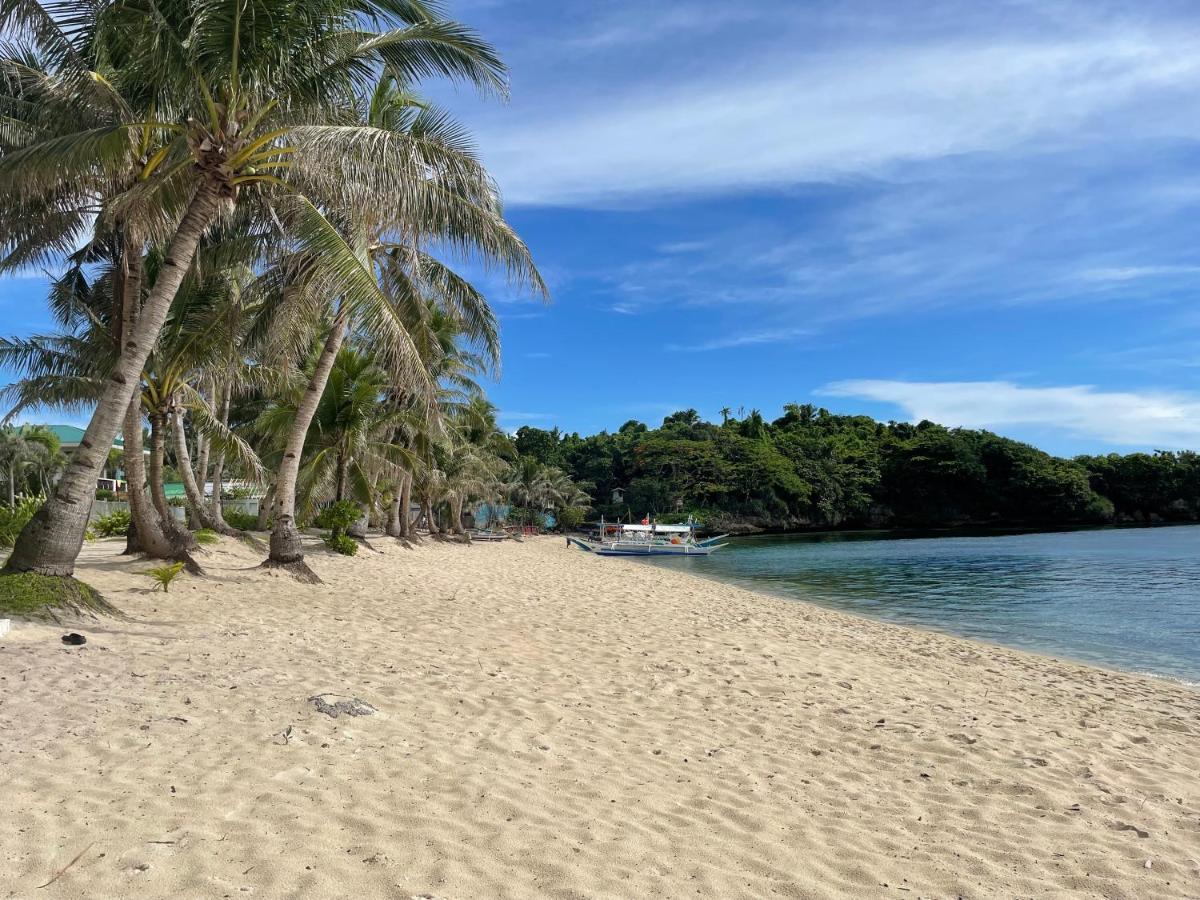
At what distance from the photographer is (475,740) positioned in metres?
4.84

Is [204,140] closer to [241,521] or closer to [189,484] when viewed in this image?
[189,484]

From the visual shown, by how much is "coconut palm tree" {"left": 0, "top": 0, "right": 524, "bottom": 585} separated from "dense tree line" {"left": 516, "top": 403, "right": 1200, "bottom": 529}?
60178 mm

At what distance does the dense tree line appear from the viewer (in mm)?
70000

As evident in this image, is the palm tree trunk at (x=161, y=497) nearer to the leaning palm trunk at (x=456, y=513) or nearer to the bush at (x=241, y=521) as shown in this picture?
the bush at (x=241, y=521)

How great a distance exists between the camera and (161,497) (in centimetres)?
1419

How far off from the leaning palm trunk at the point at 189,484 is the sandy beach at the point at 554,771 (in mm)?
7720

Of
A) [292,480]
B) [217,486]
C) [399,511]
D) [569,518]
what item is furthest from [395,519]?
[569,518]

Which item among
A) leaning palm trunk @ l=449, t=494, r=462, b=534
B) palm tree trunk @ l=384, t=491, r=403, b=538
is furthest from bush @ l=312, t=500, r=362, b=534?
leaning palm trunk @ l=449, t=494, r=462, b=534

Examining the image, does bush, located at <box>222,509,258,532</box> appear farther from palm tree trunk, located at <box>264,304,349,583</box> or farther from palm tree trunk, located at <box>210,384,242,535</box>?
palm tree trunk, located at <box>264,304,349,583</box>

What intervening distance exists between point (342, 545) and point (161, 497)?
514 cm

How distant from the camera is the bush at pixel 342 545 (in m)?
18.7

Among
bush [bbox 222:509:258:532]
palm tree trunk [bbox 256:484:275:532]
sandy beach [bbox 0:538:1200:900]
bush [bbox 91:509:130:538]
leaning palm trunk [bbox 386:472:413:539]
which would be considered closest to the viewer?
sandy beach [bbox 0:538:1200:900]

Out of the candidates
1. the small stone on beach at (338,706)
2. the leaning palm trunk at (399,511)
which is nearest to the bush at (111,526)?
the leaning palm trunk at (399,511)

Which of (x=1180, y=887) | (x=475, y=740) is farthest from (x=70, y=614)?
(x=1180, y=887)
